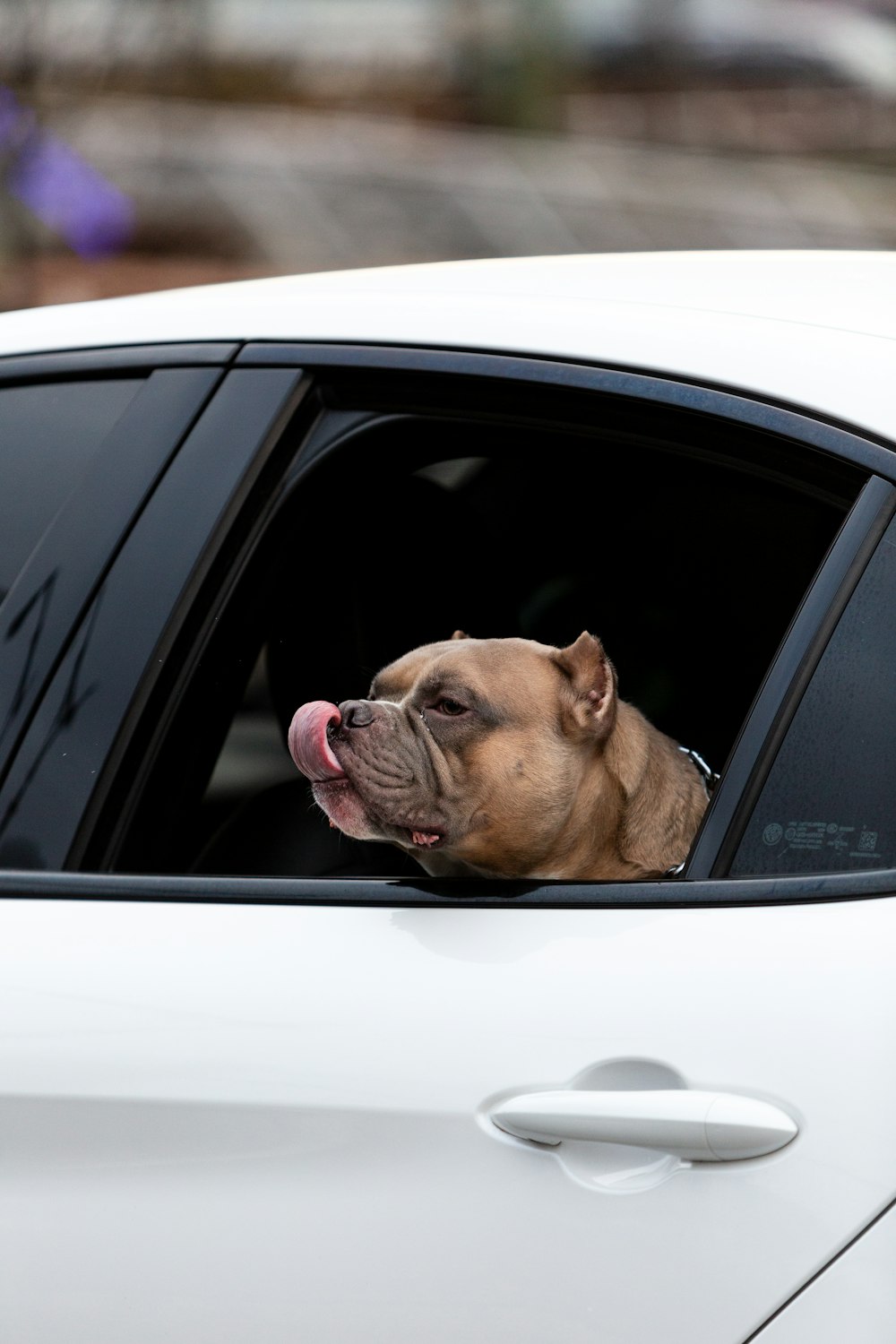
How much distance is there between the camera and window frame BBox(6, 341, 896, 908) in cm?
158

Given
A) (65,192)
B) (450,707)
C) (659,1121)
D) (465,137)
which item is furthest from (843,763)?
(465,137)

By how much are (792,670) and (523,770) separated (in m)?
0.66

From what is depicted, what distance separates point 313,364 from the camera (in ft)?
6.63

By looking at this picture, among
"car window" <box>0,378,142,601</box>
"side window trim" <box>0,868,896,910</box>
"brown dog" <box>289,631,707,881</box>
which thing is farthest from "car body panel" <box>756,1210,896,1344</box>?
"car window" <box>0,378,142,601</box>

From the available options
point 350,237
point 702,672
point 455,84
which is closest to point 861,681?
point 702,672

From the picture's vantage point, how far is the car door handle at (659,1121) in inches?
57.4

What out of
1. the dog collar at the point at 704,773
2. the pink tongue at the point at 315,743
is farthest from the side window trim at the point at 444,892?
the dog collar at the point at 704,773

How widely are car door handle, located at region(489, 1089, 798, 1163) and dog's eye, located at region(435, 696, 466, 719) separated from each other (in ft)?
2.58

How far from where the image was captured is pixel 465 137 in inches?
757

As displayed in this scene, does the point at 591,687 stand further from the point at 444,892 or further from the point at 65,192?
the point at 65,192

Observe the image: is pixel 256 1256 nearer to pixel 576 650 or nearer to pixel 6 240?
pixel 576 650

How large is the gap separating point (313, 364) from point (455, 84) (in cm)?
1949

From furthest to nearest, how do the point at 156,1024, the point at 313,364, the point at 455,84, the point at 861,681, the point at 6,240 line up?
the point at 455,84 < the point at 6,240 < the point at 313,364 < the point at 156,1024 < the point at 861,681

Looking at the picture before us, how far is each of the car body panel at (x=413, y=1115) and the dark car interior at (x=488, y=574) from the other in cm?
33
